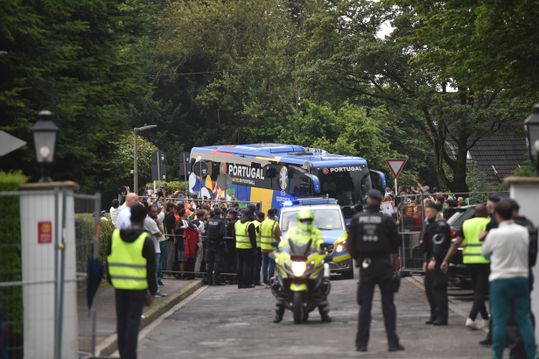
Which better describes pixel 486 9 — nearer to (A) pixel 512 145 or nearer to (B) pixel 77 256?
(B) pixel 77 256

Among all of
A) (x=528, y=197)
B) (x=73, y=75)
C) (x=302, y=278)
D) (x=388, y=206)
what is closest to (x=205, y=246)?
(x=73, y=75)

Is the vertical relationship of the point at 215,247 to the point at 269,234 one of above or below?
below

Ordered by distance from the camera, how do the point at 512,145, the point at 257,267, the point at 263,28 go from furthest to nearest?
1. the point at 263,28
2. the point at 512,145
3. the point at 257,267

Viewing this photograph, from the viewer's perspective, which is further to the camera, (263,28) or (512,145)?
(263,28)

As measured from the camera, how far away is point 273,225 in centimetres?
2744

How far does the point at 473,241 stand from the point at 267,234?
10938 millimetres

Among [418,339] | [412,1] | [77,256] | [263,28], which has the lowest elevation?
[418,339]

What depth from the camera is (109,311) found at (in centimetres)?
2080

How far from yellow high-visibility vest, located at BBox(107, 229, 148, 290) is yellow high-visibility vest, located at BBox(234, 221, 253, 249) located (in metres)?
14.7

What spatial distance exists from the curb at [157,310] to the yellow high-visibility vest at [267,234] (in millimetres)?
1828

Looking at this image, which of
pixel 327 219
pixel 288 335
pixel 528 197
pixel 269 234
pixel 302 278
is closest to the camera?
pixel 528 197

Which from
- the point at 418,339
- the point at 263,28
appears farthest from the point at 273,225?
the point at 263,28

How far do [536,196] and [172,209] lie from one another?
17595 millimetres

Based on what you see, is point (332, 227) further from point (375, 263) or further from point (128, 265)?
point (128, 265)
